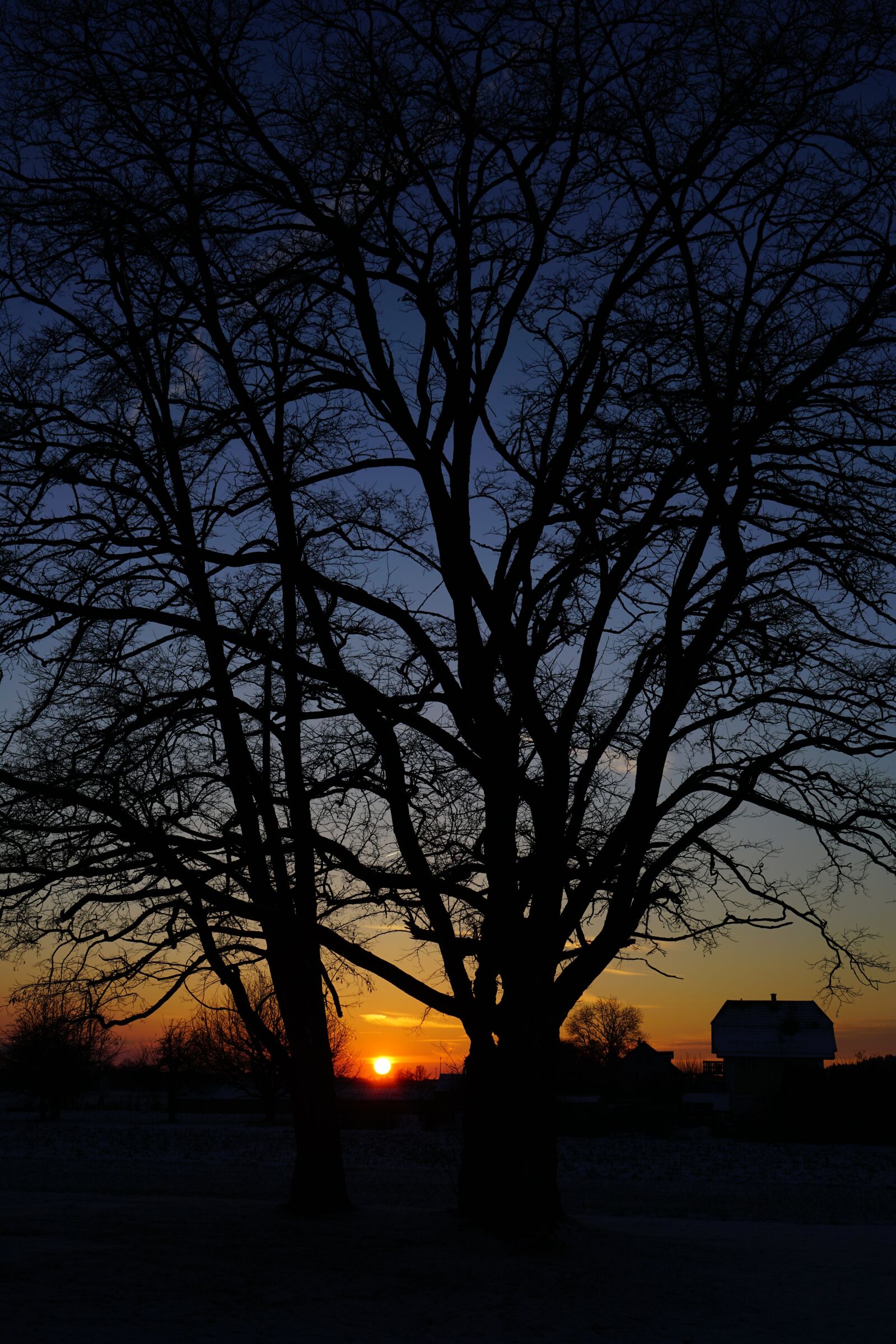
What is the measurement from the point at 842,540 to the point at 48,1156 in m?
30.7

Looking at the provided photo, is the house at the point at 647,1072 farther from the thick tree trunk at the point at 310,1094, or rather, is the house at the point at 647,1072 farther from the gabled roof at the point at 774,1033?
the thick tree trunk at the point at 310,1094

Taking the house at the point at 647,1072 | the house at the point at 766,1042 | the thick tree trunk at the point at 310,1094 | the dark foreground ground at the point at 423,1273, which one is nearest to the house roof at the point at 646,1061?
the house at the point at 647,1072

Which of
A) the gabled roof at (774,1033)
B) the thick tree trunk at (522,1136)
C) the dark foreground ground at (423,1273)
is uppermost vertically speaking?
the gabled roof at (774,1033)

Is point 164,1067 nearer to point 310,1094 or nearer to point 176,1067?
point 176,1067

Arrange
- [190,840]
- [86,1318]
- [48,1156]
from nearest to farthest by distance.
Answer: [86,1318]
[190,840]
[48,1156]

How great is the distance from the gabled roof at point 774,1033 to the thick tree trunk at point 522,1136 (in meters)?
52.0

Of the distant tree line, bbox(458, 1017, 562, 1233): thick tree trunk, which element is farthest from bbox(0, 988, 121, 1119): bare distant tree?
bbox(458, 1017, 562, 1233): thick tree trunk

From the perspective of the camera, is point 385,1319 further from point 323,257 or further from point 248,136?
point 248,136

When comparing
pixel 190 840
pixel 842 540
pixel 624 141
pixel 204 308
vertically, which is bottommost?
pixel 190 840

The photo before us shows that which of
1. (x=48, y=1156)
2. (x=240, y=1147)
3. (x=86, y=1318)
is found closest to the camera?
(x=86, y=1318)

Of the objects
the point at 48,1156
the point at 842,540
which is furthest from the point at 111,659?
the point at 48,1156

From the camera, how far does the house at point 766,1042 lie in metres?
59.0

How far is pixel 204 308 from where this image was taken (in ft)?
38.2

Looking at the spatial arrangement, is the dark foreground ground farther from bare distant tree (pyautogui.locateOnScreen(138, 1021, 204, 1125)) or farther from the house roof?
the house roof
